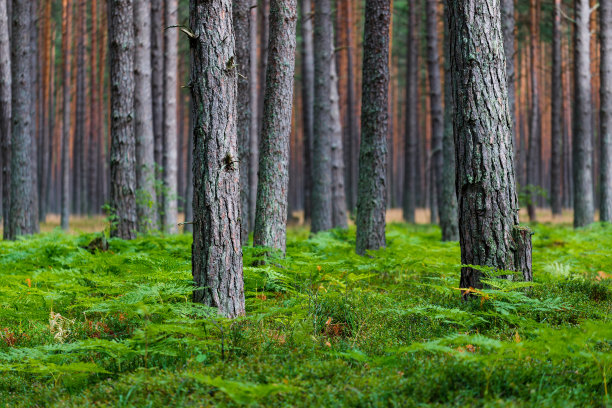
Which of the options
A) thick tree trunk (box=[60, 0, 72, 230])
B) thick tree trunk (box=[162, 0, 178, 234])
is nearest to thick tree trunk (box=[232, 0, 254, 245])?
thick tree trunk (box=[162, 0, 178, 234])

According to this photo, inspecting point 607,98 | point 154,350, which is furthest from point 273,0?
point 607,98

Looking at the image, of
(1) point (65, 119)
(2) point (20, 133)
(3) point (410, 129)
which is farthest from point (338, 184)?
(1) point (65, 119)

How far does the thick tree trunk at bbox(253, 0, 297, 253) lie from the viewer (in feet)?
22.4

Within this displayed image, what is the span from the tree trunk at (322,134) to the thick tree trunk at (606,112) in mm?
7598

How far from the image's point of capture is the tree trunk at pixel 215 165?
4531 mm

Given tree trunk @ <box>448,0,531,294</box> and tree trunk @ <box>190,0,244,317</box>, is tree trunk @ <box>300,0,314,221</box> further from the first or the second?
tree trunk @ <box>190,0,244,317</box>

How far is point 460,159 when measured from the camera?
5.20 m

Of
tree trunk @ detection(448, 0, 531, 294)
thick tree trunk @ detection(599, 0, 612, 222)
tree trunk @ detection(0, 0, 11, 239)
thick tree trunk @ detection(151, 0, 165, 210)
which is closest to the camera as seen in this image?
tree trunk @ detection(448, 0, 531, 294)

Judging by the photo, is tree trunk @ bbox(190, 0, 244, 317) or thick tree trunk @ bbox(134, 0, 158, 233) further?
thick tree trunk @ bbox(134, 0, 158, 233)

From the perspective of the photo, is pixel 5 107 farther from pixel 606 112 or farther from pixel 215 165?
pixel 606 112

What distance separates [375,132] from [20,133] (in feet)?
31.0

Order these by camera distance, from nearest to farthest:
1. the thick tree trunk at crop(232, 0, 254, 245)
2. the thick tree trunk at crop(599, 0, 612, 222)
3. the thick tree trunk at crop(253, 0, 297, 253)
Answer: the thick tree trunk at crop(253, 0, 297, 253), the thick tree trunk at crop(232, 0, 254, 245), the thick tree trunk at crop(599, 0, 612, 222)

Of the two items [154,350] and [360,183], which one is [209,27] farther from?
[360,183]

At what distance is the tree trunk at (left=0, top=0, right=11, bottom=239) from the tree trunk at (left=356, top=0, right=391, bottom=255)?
368 inches
